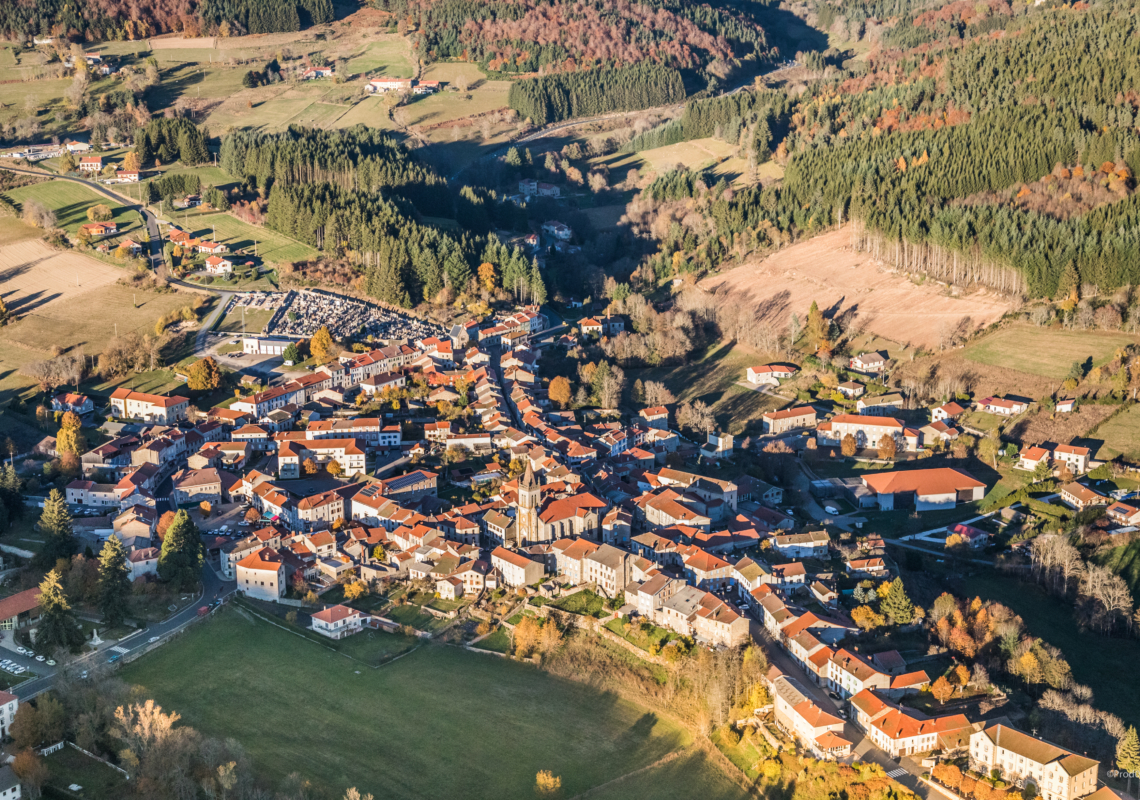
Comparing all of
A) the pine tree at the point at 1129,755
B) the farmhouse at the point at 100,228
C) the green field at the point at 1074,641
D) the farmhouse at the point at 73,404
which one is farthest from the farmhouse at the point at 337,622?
the farmhouse at the point at 100,228

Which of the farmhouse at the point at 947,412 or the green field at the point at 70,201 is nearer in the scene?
the farmhouse at the point at 947,412

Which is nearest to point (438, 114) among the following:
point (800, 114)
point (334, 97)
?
point (334, 97)

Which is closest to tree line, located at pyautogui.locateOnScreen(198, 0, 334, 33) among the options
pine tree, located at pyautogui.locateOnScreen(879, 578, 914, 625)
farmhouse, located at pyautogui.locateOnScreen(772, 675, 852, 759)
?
pine tree, located at pyautogui.locateOnScreen(879, 578, 914, 625)

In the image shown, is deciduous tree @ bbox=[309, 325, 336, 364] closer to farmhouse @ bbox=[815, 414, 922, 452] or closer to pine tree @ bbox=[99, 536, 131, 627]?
pine tree @ bbox=[99, 536, 131, 627]

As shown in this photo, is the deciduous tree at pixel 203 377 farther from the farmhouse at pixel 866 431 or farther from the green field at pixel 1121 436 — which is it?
the green field at pixel 1121 436

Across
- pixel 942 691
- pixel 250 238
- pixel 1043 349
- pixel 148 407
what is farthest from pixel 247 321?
pixel 942 691

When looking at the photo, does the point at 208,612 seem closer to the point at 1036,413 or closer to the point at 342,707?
the point at 342,707
